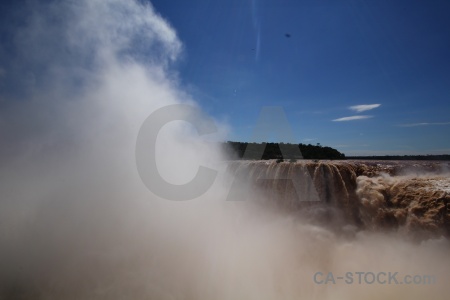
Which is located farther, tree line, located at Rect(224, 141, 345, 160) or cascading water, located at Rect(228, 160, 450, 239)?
tree line, located at Rect(224, 141, 345, 160)

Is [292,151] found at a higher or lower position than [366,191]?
higher

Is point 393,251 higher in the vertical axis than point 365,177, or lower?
lower

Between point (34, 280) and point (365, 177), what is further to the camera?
point (365, 177)

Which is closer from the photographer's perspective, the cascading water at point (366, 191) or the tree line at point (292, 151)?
the cascading water at point (366, 191)

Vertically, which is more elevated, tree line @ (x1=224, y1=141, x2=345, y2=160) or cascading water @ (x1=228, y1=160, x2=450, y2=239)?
tree line @ (x1=224, y1=141, x2=345, y2=160)

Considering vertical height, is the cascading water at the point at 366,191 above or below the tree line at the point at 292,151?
below

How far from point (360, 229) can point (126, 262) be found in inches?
383

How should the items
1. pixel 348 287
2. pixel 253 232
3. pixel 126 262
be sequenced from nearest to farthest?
pixel 348 287
pixel 126 262
pixel 253 232

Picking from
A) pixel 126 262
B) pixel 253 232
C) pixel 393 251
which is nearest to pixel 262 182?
pixel 253 232

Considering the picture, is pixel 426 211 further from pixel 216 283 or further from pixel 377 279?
pixel 216 283

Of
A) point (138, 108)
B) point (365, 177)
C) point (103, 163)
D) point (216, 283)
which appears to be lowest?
point (216, 283)

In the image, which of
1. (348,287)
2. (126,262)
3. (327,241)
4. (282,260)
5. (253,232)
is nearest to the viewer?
(348,287)

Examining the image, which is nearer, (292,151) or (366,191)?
(366,191)

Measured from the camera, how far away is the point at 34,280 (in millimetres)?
6770
